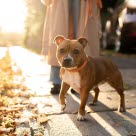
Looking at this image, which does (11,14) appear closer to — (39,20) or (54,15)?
(39,20)

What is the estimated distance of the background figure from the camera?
20.0 feet

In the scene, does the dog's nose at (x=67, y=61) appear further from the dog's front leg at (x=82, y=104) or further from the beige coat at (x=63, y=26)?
the beige coat at (x=63, y=26)

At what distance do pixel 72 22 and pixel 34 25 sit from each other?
38.2 feet

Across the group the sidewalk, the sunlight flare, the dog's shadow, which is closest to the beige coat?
the sidewalk

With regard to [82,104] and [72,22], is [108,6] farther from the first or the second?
[82,104]

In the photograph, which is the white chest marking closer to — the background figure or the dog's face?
the dog's face

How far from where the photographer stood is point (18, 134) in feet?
14.0

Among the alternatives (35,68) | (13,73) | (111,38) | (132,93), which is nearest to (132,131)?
(132,93)

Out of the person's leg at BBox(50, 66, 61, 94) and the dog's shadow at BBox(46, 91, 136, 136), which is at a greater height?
the person's leg at BBox(50, 66, 61, 94)

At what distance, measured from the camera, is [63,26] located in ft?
20.2

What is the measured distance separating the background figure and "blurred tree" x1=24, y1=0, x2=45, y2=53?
26.1 ft

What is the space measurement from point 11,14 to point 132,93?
449 inches

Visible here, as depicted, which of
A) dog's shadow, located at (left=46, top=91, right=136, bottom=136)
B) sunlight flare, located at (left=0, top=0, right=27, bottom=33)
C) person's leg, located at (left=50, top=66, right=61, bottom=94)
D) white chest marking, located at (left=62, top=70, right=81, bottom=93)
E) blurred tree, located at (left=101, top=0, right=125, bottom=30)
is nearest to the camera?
dog's shadow, located at (left=46, top=91, right=136, bottom=136)

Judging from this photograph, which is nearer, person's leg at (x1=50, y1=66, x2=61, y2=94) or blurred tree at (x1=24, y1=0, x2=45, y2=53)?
person's leg at (x1=50, y1=66, x2=61, y2=94)
